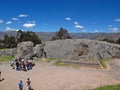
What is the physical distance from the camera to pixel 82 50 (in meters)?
34.4

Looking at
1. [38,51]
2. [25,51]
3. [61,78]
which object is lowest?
[61,78]

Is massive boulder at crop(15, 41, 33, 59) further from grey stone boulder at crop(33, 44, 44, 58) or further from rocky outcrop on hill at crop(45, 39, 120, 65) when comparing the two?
rocky outcrop on hill at crop(45, 39, 120, 65)

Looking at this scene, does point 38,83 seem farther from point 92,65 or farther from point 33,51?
point 33,51

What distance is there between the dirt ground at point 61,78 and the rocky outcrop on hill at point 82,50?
3607 millimetres

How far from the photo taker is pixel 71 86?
21266mm

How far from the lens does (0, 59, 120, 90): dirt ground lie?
2147 centimetres

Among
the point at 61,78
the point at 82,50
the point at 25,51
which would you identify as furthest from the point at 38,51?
the point at 61,78

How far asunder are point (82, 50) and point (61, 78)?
36.5 ft

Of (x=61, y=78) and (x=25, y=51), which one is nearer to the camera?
(x=61, y=78)

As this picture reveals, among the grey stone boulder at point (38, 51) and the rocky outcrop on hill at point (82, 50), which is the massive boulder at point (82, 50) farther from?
the grey stone boulder at point (38, 51)

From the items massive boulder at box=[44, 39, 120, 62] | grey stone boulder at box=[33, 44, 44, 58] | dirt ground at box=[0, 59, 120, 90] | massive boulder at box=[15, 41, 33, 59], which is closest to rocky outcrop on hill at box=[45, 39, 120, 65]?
massive boulder at box=[44, 39, 120, 62]

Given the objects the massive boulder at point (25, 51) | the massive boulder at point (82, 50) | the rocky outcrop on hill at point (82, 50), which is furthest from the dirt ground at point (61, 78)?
the massive boulder at point (25, 51)

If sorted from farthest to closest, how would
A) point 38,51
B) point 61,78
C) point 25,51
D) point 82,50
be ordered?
1. point 38,51
2. point 25,51
3. point 82,50
4. point 61,78

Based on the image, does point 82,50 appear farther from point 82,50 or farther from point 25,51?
point 25,51
